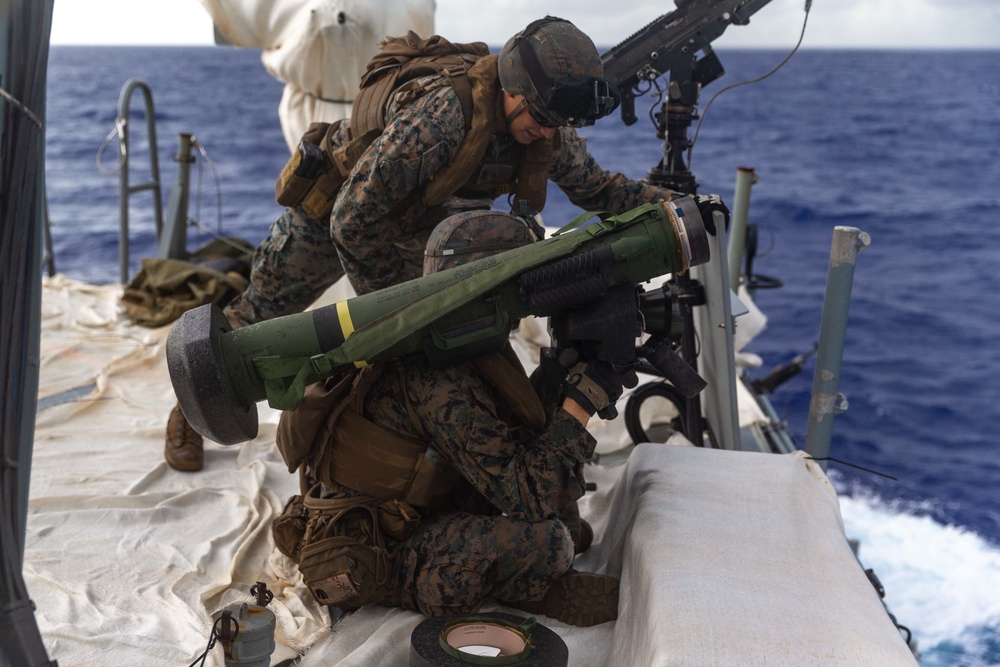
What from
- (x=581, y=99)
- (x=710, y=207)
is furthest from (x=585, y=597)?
(x=581, y=99)

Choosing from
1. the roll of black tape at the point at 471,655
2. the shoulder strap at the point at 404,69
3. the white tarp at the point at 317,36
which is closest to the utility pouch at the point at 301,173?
the shoulder strap at the point at 404,69

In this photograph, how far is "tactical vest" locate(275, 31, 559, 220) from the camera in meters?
3.42

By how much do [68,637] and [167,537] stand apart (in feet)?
2.53

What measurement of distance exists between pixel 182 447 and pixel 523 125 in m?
1.87

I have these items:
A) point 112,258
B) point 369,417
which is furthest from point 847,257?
point 112,258

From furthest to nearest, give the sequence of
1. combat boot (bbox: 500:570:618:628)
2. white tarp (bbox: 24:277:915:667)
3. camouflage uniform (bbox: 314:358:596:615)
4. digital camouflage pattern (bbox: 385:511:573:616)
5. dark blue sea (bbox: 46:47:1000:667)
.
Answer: dark blue sea (bbox: 46:47:1000:667) → combat boot (bbox: 500:570:618:628) → digital camouflage pattern (bbox: 385:511:573:616) → camouflage uniform (bbox: 314:358:596:615) → white tarp (bbox: 24:277:915:667)

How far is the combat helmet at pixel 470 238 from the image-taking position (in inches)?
105

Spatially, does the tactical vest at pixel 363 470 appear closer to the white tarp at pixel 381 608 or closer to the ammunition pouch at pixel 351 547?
the ammunition pouch at pixel 351 547

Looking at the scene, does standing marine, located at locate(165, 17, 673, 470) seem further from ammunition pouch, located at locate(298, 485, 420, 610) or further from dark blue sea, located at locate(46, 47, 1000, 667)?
ammunition pouch, located at locate(298, 485, 420, 610)

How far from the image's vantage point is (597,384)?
8.72 ft

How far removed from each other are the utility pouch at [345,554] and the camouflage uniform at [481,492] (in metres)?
0.05

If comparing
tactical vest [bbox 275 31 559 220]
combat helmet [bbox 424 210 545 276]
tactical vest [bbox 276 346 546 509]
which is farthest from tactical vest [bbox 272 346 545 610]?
tactical vest [bbox 275 31 559 220]

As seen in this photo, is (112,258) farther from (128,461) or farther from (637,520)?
(637,520)

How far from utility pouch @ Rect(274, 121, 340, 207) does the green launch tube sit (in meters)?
1.36
